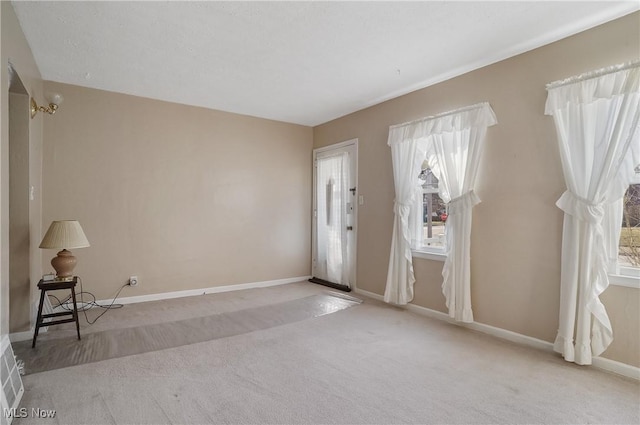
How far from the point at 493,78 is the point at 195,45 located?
9.12ft

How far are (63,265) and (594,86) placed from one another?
4706mm

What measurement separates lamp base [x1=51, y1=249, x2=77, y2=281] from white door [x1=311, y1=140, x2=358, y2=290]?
3.29m

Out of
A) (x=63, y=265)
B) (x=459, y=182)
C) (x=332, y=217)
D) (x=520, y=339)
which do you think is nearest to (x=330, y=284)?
(x=332, y=217)

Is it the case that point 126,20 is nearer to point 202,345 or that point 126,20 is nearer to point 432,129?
point 202,345

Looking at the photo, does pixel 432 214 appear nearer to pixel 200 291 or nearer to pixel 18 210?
pixel 200 291

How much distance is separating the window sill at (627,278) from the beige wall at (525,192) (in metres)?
0.05

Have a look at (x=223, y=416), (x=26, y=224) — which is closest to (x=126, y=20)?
(x=26, y=224)

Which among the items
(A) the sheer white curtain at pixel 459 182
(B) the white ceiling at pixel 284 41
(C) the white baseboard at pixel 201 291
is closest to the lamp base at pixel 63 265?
(C) the white baseboard at pixel 201 291

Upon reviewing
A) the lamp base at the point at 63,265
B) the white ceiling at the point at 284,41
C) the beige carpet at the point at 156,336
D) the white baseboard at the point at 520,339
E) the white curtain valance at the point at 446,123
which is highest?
the white ceiling at the point at 284,41

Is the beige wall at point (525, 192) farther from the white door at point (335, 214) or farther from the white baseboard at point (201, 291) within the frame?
the white baseboard at point (201, 291)

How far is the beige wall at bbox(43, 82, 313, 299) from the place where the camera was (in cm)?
392

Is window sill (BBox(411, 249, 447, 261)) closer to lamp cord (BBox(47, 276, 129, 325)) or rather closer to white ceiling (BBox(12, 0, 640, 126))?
white ceiling (BBox(12, 0, 640, 126))

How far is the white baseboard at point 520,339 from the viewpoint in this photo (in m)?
2.42

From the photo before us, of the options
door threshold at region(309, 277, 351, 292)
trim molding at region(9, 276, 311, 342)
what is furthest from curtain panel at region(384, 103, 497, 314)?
trim molding at region(9, 276, 311, 342)
